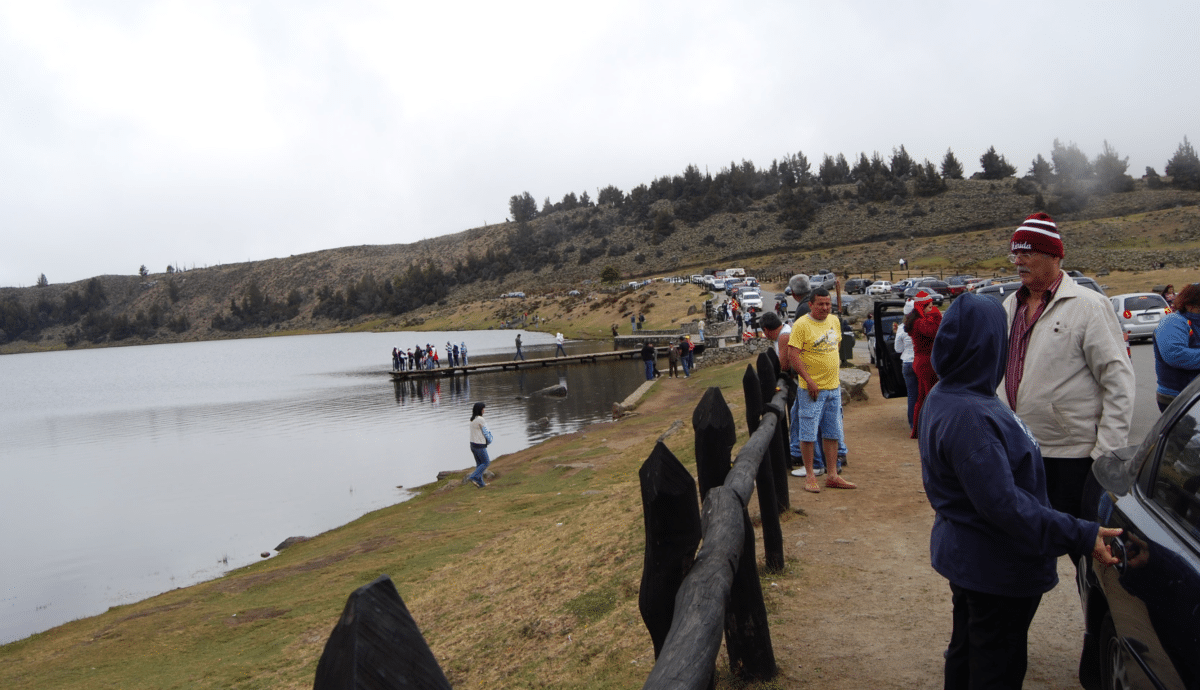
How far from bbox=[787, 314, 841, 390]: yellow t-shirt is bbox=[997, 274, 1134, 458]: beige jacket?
10.1ft

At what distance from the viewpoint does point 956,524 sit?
2738mm

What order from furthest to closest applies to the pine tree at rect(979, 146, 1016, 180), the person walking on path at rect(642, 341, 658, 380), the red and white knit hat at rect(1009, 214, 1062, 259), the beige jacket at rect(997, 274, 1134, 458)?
the pine tree at rect(979, 146, 1016, 180), the person walking on path at rect(642, 341, 658, 380), the red and white knit hat at rect(1009, 214, 1062, 259), the beige jacket at rect(997, 274, 1134, 458)

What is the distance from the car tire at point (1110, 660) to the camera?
8.47 ft

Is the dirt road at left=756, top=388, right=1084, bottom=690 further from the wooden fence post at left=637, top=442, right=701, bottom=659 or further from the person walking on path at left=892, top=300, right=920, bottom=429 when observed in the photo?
the person walking on path at left=892, top=300, right=920, bottom=429

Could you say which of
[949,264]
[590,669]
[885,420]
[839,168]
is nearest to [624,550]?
[590,669]

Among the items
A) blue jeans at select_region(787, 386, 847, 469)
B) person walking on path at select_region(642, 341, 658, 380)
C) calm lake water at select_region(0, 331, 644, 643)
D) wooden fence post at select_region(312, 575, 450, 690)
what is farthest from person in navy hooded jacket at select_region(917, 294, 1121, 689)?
person walking on path at select_region(642, 341, 658, 380)

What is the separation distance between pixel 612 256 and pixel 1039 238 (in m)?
107

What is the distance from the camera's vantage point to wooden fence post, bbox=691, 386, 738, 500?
4.02 metres

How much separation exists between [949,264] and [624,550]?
210ft

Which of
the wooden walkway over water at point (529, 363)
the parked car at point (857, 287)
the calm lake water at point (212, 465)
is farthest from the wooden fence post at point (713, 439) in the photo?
the parked car at point (857, 287)

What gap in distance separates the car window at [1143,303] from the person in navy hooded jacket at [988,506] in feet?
70.2

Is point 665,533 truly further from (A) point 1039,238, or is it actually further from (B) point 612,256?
(B) point 612,256

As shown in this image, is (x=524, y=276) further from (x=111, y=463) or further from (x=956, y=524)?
(x=956, y=524)

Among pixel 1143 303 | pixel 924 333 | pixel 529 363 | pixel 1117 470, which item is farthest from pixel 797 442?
pixel 529 363
